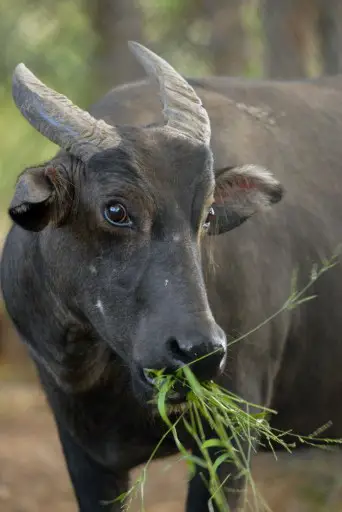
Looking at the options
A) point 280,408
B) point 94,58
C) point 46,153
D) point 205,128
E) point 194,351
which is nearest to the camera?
point 194,351

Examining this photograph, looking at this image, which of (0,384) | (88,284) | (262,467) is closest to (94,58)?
(0,384)

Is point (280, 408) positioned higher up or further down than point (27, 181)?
further down

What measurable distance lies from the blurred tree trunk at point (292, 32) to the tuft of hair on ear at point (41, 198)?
21.3 feet

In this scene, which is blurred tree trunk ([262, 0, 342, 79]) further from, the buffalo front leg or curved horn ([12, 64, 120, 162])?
curved horn ([12, 64, 120, 162])

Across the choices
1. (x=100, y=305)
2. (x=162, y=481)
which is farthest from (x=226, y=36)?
(x=100, y=305)

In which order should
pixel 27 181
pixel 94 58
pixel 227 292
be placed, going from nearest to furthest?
pixel 27 181 → pixel 227 292 → pixel 94 58

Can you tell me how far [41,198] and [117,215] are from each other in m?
0.29

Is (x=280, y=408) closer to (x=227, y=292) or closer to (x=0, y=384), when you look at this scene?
(x=227, y=292)

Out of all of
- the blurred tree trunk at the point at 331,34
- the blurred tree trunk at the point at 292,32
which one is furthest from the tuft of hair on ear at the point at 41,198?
the blurred tree trunk at the point at 292,32

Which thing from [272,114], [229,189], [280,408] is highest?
[272,114]

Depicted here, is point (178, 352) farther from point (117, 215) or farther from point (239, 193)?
point (239, 193)

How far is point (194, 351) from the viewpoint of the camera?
11.2 ft

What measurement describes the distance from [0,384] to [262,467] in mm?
3297

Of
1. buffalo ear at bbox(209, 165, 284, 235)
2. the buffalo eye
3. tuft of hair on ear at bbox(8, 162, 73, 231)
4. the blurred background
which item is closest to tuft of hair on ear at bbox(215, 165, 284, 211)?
buffalo ear at bbox(209, 165, 284, 235)
